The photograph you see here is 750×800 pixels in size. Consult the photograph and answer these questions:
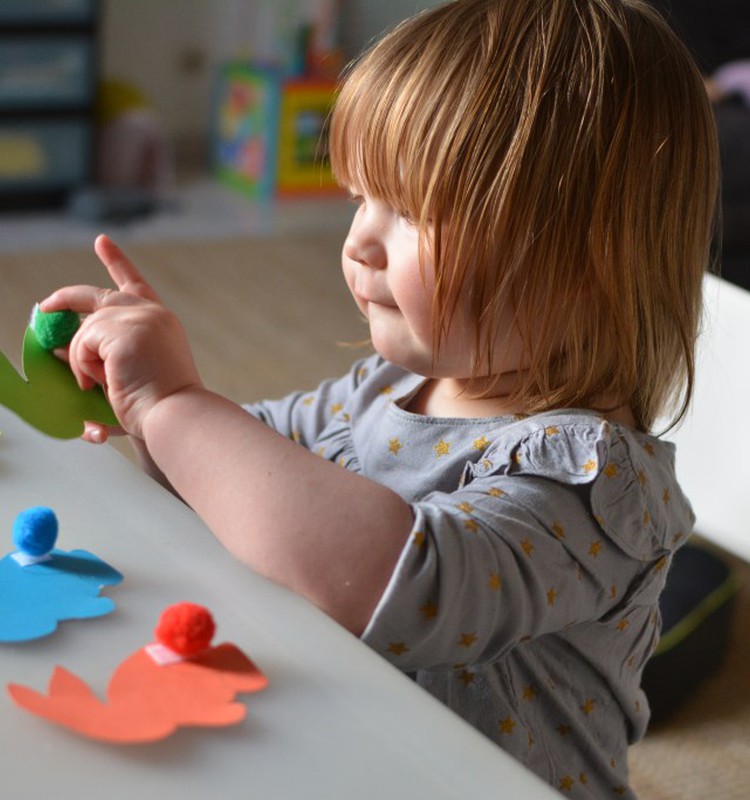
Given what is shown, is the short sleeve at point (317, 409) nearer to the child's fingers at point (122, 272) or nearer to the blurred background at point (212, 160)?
the child's fingers at point (122, 272)

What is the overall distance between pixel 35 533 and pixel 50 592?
0.03 m

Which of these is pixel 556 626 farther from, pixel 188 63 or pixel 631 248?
pixel 188 63

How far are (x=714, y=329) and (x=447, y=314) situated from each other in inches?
17.4

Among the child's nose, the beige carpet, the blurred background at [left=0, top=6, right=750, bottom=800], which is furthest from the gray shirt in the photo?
the blurred background at [left=0, top=6, right=750, bottom=800]

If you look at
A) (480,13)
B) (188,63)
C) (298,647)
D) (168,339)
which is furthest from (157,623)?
(188,63)

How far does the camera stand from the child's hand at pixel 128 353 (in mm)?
637

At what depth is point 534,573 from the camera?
61cm

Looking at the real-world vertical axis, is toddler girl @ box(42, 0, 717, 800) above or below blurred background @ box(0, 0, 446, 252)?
above

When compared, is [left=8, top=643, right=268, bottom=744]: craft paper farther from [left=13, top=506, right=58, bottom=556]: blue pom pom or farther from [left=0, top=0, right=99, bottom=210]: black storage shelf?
[left=0, top=0, right=99, bottom=210]: black storage shelf

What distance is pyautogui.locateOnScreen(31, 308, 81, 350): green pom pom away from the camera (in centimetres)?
69

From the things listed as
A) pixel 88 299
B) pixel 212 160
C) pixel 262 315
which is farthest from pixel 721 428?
pixel 212 160

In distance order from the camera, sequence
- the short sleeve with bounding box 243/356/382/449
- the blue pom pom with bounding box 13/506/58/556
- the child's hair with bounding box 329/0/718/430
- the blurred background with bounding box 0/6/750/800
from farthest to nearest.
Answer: the blurred background with bounding box 0/6/750/800 < the short sleeve with bounding box 243/356/382/449 < the child's hair with bounding box 329/0/718/430 < the blue pom pom with bounding box 13/506/58/556

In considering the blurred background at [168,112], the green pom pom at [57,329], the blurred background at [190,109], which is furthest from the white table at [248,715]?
the blurred background at [168,112]

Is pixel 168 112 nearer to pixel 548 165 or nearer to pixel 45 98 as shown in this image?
pixel 45 98
